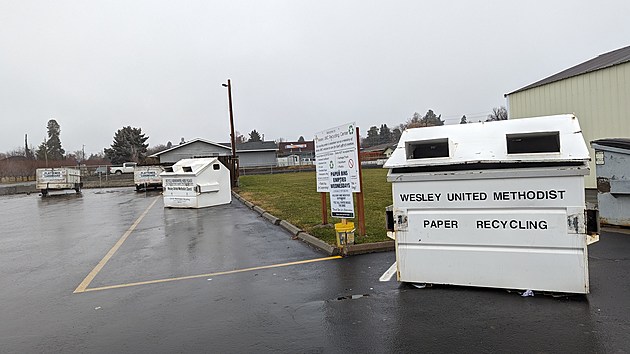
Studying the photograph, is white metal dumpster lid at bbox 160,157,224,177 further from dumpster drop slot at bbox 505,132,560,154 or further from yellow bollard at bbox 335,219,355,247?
dumpster drop slot at bbox 505,132,560,154

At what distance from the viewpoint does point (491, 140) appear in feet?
15.7

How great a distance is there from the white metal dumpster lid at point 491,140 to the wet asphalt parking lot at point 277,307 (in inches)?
58.4

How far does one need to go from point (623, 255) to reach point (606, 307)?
253 centimetres

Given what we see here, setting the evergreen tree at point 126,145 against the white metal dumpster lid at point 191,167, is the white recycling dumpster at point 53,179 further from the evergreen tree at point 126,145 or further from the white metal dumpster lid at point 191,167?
the evergreen tree at point 126,145

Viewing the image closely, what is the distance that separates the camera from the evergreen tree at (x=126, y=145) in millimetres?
77812

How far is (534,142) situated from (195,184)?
12631mm

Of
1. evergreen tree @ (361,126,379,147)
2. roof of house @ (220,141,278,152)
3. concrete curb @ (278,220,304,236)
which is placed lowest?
concrete curb @ (278,220,304,236)

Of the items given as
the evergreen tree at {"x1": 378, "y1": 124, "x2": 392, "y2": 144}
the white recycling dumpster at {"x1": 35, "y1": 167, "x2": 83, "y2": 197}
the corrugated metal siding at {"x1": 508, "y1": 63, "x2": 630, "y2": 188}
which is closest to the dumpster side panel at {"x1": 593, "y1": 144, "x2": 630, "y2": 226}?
the corrugated metal siding at {"x1": 508, "y1": 63, "x2": 630, "y2": 188}

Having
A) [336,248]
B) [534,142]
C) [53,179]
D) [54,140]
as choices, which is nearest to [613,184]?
[534,142]

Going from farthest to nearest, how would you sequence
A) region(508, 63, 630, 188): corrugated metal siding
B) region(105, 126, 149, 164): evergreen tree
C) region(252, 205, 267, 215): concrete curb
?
region(105, 126, 149, 164): evergreen tree
region(508, 63, 630, 188): corrugated metal siding
region(252, 205, 267, 215): concrete curb

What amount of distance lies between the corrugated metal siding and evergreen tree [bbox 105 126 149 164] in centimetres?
7307

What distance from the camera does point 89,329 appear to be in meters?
4.25

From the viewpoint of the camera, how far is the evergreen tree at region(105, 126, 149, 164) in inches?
3063

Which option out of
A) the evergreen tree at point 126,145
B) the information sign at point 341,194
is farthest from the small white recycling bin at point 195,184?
the evergreen tree at point 126,145
